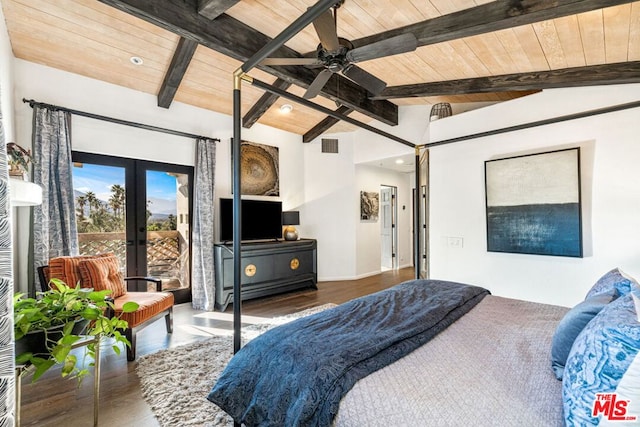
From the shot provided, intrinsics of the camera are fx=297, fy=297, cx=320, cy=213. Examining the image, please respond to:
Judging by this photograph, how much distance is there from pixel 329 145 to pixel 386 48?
401cm

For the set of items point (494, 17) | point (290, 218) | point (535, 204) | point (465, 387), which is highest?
point (494, 17)

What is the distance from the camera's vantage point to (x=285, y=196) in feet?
18.4

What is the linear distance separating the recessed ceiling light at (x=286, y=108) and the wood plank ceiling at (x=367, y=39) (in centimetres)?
85

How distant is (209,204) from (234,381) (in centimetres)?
335

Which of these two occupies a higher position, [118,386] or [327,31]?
→ [327,31]

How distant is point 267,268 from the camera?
15.1 ft

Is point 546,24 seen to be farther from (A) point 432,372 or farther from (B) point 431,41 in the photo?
(A) point 432,372

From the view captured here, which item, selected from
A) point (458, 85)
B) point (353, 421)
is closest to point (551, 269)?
point (458, 85)

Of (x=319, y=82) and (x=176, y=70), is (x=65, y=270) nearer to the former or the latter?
(x=176, y=70)

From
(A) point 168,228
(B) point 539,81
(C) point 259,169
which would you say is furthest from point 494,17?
(A) point 168,228

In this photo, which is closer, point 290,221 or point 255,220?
point 255,220

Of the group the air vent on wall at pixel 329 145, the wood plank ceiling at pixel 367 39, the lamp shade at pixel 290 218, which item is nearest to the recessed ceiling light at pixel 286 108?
the wood plank ceiling at pixel 367 39

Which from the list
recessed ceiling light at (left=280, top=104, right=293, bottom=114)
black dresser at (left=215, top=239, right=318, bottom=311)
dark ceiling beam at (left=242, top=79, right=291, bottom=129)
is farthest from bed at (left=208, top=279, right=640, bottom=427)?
recessed ceiling light at (left=280, top=104, right=293, bottom=114)

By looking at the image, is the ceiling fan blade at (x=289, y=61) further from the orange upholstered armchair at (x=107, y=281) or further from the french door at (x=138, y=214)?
the french door at (x=138, y=214)
